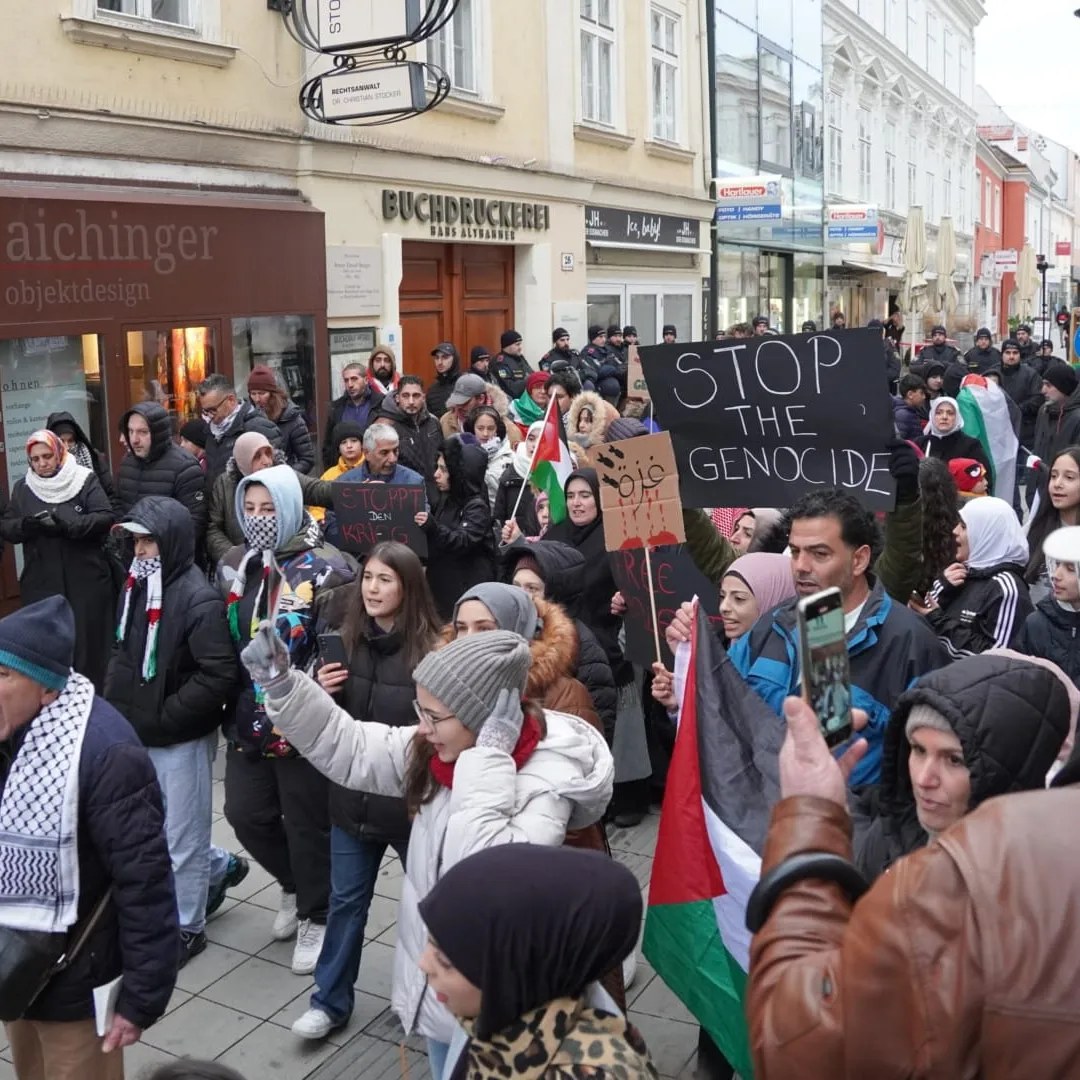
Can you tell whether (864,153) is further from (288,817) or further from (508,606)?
(508,606)

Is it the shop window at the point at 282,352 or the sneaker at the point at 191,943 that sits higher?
the shop window at the point at 282,352

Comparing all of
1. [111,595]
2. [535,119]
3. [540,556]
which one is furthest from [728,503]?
[535,119]

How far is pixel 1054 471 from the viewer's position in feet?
20.1

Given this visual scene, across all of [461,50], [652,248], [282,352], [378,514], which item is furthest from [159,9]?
[652,248]

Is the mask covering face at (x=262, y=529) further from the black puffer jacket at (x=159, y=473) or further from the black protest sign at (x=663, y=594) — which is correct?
the black puffer jacket at (x=159, y=473)

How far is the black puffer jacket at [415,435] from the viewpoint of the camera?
370 inches

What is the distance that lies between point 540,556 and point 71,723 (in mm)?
2334

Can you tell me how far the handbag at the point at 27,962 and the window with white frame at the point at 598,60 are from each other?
51.4ft

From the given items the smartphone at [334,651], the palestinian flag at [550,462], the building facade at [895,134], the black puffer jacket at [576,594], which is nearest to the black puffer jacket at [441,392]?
the palestinian flag at [550,462]

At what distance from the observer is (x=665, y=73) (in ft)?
66.5

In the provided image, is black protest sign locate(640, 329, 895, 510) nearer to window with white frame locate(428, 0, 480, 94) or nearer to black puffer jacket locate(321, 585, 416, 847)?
black puffer jacket locate(321, 585, 416, 847)

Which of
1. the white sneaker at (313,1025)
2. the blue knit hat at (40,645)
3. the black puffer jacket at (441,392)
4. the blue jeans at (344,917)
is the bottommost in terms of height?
the white sneaker at (313,1025)

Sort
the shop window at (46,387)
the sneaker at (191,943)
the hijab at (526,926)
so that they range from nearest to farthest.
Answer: the hijab at (526,926) < the sneaker at (191,943) < the shop window at (46,387)

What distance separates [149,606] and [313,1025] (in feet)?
5.14
